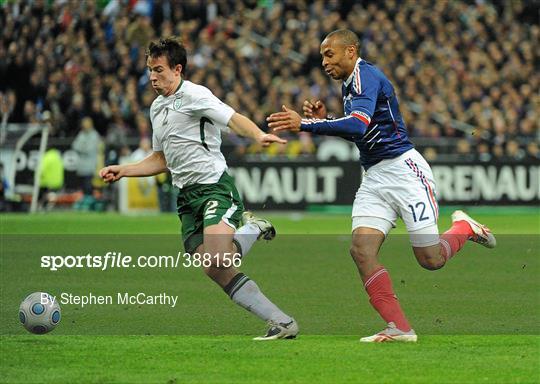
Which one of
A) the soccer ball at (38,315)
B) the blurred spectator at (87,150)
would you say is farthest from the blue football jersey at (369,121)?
the blurred spectator at (87,150)

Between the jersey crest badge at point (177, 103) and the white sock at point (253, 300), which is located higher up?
the jersey crest badge at point (177, 103)

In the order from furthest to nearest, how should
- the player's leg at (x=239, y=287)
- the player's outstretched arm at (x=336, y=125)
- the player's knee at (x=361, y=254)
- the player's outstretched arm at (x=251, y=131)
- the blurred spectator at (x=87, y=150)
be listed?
the blurred spectator at (x=87, y=150), the player's knee at (x=361, y=254), the player's leg at (x=239, y=287), the player's outstretched arm at (x=336, y=125), the player's outstretched arm at (x=251, y=131)

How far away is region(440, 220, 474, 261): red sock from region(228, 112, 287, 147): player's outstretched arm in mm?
2039

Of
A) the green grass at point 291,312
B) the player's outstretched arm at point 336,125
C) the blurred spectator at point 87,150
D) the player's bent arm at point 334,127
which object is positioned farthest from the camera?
the blurred spectator at point 87,150

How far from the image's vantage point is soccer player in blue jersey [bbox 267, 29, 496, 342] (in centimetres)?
905

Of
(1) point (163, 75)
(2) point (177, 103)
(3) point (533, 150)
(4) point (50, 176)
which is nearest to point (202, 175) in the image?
(2) point (177, 103)

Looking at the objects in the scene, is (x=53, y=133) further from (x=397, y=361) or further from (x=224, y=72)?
(x=397, y=361)

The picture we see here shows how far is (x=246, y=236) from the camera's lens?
31.3 ft

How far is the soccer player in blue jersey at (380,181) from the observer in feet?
29.7

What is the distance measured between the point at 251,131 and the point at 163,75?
1085 mm

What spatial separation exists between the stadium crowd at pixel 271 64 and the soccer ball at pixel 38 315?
16657mm

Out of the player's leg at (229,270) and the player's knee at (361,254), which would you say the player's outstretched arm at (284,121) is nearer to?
the player's leg at (229,270)

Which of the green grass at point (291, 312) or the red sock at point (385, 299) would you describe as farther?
the red sock at point (385, 299)

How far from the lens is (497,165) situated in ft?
83.1
